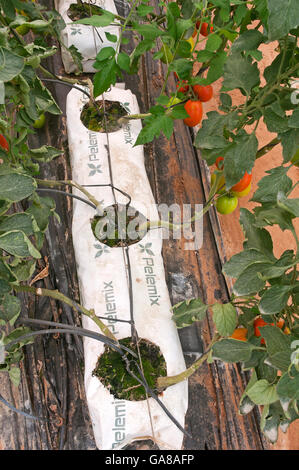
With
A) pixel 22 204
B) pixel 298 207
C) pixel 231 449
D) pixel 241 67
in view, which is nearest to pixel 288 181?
pixel 298 207

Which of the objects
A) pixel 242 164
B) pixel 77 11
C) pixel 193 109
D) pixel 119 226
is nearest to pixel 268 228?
pixel 193 109

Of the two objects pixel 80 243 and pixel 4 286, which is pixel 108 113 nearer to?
pixel 80 243

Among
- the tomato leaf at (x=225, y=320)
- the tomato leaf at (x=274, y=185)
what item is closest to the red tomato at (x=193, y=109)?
the tomato leaf at (x=274, y=185)

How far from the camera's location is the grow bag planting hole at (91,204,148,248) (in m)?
1.35

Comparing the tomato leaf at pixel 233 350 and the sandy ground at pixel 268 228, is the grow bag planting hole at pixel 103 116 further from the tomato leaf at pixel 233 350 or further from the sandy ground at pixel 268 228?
the tomato leaf at pixel 233 350

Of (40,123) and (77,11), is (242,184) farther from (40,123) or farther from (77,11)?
(77,11)

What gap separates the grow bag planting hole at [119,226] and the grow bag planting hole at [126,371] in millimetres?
331

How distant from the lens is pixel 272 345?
2.80 feet

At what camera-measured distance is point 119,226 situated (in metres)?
1.37

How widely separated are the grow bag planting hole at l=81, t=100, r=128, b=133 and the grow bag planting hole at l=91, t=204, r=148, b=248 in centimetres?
33

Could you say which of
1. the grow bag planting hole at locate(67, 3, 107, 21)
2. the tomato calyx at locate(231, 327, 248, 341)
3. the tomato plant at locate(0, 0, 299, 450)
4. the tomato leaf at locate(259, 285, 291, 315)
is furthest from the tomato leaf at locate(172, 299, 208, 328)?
the grow bag planting hole at locate(67, 3, 107, 21)

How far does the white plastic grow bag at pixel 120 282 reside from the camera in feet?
3.68

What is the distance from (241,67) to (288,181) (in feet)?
0.99
